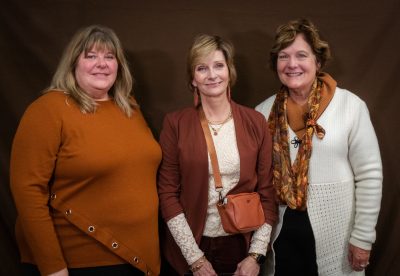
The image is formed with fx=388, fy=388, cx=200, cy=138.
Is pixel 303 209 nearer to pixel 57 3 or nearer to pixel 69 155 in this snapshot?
pixel 69 155

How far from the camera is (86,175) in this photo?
1.60 metres

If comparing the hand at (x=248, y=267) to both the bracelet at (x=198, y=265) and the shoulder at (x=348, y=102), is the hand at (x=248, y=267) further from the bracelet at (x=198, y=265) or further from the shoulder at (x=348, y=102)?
the shoulder at (x=348, y=102)

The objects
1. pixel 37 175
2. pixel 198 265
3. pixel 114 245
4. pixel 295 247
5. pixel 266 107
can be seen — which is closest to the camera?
pixel 37 175

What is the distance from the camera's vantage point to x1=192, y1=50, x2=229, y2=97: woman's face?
1.80 meters

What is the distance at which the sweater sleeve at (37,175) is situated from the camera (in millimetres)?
1529

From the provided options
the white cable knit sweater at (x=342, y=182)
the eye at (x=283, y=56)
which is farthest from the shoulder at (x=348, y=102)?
the eye at (x=283, y=56)

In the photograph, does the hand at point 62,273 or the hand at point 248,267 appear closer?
the hand at point 62,273

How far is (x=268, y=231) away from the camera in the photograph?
1.85 metres

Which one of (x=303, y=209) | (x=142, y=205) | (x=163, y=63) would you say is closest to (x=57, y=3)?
(x=163, y=63)

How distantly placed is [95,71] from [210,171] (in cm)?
69

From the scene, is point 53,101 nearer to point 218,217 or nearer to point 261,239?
point 218,217

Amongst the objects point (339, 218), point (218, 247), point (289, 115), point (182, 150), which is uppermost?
point (289, 115)

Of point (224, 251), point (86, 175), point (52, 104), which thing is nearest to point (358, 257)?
point (224, 251)

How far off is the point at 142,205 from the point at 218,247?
42cm
